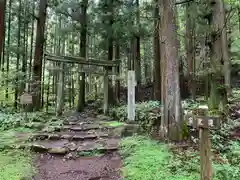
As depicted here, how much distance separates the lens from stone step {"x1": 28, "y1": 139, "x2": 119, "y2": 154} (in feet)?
20.9

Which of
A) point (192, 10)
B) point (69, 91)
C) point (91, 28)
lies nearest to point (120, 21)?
point (91, 28)

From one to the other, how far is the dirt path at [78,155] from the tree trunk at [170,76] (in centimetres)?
151

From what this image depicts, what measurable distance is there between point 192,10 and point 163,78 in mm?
4191

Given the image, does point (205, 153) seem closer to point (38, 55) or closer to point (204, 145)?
point (204, 145)

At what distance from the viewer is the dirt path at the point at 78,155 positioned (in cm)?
506

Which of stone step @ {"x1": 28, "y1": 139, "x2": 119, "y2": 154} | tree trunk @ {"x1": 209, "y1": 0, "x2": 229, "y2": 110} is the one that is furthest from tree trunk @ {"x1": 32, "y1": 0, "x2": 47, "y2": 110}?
tree trunk @ {"x1": 209, "y1": 0, "x2": 229, "y2": 110}

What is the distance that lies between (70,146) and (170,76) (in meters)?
3.20

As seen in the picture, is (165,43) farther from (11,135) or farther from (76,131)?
(11,135)

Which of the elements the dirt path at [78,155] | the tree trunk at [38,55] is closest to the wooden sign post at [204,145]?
the dirt path at [78,155]

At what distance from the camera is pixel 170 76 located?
20.8 feet

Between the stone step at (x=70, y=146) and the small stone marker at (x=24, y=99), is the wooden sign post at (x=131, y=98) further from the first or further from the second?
the small stone marker at (x=24, y=99)

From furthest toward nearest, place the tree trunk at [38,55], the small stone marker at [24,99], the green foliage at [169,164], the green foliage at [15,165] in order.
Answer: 1. the tree trunk at [38,55]
2. the small stone marker at [24,99]
3. the green foliage at [15,165]
4. the green foliage at [169,164]

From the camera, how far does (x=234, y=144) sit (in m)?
5.72

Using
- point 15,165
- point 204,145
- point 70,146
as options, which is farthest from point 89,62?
point 204,145
